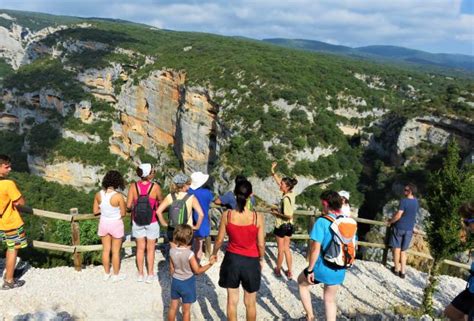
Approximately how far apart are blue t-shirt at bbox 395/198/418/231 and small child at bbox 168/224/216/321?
4.88 metres

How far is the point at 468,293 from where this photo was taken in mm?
4969

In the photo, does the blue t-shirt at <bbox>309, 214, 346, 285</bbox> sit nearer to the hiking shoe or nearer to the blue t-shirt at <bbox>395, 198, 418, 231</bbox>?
the blue t-shirt at <bbox>395, 198, 418, 231</bbox>

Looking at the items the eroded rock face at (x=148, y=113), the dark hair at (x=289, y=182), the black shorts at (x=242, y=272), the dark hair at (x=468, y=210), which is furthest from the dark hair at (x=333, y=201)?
the eroded rock face at (x=148, y=113)

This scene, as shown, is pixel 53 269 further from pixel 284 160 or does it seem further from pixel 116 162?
pixel 116 162

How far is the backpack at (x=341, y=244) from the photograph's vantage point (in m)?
4.67

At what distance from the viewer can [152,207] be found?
250 inches

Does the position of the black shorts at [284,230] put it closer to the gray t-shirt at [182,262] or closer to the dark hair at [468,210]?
the gray t-shirt at [182,262]

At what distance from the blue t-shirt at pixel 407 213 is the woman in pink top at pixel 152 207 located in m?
5.11

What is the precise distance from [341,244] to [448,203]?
8.16 feet

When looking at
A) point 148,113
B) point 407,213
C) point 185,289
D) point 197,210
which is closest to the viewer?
point 185,289

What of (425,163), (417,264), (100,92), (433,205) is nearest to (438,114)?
(425,163)

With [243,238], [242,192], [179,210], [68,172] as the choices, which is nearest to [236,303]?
[243,238]

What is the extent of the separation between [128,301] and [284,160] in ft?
91.8

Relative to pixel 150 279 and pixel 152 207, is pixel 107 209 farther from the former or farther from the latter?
pixel 150 279
